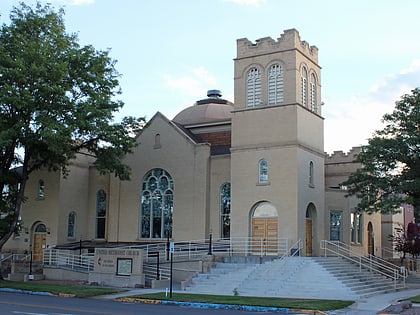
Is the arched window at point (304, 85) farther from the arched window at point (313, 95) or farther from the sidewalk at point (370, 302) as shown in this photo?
the sidewalk at point (370, 302)

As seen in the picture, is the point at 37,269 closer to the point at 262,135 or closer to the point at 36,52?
the point at 36,52

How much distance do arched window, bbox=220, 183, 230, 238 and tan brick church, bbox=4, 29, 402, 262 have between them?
0.19ft

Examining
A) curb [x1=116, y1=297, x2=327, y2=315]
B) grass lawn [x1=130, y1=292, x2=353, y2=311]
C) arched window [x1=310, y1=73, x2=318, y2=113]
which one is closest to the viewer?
curb [x1=116, y1=297, x2=327, y2=315]

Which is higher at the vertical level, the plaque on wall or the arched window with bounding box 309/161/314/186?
the arched window with bounding box 309/161/314/186

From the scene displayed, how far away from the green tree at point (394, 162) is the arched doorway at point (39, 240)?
69.3 ft

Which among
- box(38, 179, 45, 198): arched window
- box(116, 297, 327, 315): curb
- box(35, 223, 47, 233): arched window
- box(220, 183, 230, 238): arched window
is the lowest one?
box(116, 297, 327, 315): curb

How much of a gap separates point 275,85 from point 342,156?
11007 millimetres

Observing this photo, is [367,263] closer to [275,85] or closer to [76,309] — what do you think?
[275,85]

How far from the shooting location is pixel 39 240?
40938 mm

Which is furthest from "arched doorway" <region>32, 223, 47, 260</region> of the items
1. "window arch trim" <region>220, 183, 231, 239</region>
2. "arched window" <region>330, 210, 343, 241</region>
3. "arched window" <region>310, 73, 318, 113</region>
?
"arched window" <region>310, 73, 318, 113</region>

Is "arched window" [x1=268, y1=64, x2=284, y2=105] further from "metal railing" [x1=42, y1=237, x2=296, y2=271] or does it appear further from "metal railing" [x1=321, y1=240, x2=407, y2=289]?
"metal railing" [x1=321, y1=240, x2=407, y2=289]

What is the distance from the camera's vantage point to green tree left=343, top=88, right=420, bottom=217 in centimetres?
2870

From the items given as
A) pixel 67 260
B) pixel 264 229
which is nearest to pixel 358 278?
pixel 264 229

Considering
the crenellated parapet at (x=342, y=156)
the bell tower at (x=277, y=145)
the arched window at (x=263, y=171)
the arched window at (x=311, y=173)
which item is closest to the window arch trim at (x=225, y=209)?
the bell tower at (x=277, y=145)
